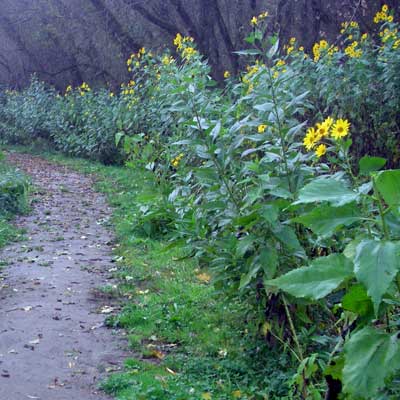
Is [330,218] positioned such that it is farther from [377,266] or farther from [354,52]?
[354,52]

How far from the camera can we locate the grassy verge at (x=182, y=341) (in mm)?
4215

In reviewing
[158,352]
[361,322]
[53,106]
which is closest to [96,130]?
[53,106]

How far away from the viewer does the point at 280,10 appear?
13.0m

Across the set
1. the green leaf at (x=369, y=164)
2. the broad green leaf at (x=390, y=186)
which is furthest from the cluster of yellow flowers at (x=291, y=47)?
the broad green leaf at (x=390, y=186)

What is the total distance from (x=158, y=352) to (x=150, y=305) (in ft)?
3.14

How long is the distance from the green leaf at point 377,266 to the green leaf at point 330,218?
0.18 m

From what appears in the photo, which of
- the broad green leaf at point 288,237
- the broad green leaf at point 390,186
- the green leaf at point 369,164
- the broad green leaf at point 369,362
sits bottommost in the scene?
the broad green leaf at point 288,237

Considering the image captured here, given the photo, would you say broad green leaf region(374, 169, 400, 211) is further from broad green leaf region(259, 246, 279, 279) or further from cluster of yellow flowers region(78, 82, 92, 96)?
cluster of yellow flowers region(78, 82, 92, 96)

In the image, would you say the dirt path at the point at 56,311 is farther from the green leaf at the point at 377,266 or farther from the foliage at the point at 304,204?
the green leaf at the point at 377,266

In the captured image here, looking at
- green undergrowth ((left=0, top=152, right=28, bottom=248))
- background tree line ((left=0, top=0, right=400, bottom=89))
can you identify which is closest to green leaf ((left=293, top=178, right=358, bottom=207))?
green undergrowth ((left=0, top=152, right=28, bottom=248))

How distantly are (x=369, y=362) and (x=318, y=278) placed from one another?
28cm

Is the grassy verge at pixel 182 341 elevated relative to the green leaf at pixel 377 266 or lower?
lower

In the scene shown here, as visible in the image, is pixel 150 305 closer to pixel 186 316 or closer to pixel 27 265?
pixel 186 316

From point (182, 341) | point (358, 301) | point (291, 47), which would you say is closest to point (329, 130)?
point (358, 301)
